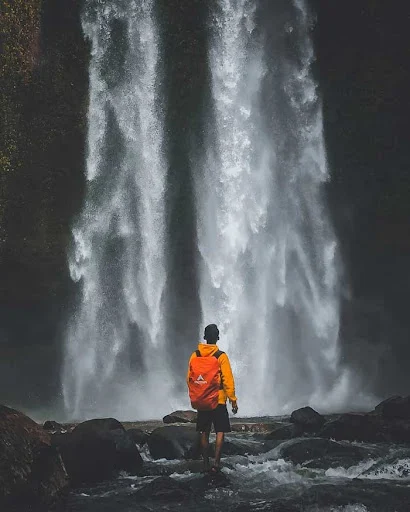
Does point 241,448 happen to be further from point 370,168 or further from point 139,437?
point 370,168

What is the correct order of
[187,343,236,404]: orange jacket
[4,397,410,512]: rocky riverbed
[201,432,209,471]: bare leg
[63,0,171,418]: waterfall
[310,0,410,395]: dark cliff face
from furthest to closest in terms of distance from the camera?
[310,0,410,395]: dark cliff face < [63,0,171,418]: waterfall < [201,432,209,471]: bare leg < [187,343,236,404]: orange jacket < [4,397,410,512]: rocky riverbed

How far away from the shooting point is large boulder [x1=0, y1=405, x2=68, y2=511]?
771 centimetres

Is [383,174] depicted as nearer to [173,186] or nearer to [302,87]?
[302,87]

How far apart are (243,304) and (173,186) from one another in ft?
33.9

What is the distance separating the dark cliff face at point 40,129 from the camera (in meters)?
30.9

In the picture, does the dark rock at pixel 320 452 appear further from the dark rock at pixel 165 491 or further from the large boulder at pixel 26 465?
the large boulder at pixel 26 465

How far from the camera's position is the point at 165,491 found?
863 cm

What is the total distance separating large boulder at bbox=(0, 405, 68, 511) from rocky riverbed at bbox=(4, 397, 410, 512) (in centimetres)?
1


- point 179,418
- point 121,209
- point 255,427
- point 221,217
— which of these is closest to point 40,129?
point 121,209

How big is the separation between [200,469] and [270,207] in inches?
713

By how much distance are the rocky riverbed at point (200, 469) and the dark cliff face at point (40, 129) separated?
20957mm

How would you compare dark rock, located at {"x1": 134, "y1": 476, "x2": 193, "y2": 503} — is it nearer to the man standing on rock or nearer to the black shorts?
the man standing on rock

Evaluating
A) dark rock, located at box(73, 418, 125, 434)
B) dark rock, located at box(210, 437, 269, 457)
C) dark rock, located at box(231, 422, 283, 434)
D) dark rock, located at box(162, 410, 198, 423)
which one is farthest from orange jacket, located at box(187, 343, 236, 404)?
dark rock, located at box(162, 410, 198, 423)

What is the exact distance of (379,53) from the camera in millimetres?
30203
